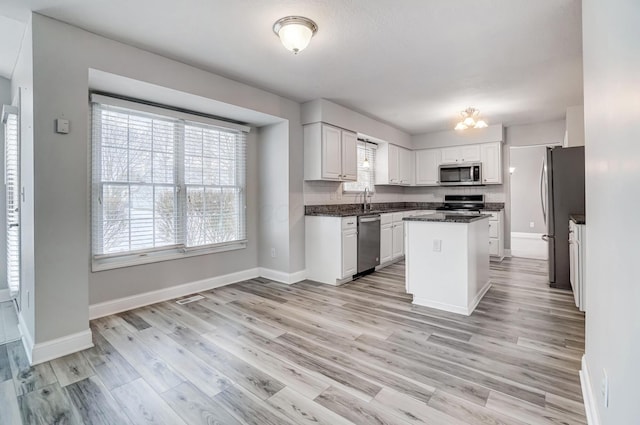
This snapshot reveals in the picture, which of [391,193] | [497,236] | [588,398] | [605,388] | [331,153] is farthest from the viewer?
[391,193]

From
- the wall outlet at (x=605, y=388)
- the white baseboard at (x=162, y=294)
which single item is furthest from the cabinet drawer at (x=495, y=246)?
the wall outlet at (x=605, y=388)

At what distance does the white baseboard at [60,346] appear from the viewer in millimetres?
2270

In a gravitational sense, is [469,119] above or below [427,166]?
above

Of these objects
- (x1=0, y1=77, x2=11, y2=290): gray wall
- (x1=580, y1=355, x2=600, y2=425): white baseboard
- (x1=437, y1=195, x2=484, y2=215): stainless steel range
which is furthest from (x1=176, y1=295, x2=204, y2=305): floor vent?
(x1=437, y1=195, x2=484, y2=215): stainless steel range

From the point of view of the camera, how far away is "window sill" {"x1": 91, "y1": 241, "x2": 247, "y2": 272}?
3107 millimetres

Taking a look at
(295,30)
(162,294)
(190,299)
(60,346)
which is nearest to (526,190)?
(295,30)

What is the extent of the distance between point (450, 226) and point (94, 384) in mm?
3145

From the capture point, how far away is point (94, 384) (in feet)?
6.56

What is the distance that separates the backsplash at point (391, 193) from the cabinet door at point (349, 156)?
0.32 meters

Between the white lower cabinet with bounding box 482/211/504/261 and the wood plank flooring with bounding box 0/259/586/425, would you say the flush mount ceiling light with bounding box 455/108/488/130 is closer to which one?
the wood plank flooring with bounding box 0/259/586/425

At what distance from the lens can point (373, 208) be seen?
614 cm

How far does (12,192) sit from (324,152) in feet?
11.4

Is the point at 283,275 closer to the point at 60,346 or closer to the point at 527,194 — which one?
the point at 60,346

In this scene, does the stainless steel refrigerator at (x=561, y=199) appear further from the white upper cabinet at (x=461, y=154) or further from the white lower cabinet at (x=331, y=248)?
the white lower cabinet at (x=331, y=248)
